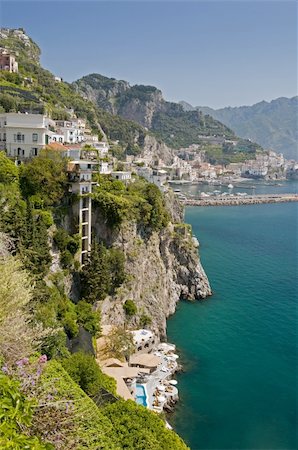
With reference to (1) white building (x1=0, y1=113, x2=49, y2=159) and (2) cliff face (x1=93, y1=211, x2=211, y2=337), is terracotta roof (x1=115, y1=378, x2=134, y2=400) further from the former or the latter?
(1) white building (x1=0, y1=113, x2=49, y2=159)

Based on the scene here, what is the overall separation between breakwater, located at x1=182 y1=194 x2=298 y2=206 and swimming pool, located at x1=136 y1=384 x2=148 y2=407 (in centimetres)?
6553

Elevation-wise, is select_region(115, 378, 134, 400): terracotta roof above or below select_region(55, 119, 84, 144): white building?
below

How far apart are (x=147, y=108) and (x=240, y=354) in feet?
529

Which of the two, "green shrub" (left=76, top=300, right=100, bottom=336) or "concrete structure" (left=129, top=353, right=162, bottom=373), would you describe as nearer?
"green shrub" (left=76, top=300, right=100, bottom=336)

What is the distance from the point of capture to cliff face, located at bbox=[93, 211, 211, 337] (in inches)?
922

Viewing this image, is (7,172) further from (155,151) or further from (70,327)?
(155,151)

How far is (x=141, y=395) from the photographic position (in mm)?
18281

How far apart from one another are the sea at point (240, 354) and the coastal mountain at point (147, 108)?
13220 cm

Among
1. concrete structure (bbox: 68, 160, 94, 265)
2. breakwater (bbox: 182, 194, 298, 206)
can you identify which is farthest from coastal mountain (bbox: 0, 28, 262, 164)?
concrete structure (bbox: 68, 160, 94, 265)

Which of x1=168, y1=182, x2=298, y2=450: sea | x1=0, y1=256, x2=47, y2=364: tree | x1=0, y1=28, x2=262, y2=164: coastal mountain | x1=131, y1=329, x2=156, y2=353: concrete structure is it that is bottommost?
x1=168, y1=182, x2=298, y2=450: sea

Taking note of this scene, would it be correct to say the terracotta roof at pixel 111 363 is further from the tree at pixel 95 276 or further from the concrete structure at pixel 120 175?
the concrete structure at pixel 120 175

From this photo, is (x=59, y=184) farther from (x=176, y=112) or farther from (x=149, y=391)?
(x=176, y=112)

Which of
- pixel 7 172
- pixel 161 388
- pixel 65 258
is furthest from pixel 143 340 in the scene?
pixel 7 172

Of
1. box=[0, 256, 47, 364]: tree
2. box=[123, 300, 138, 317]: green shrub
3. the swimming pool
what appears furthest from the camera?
box=[123, 300, 138, 317]: green shrub
